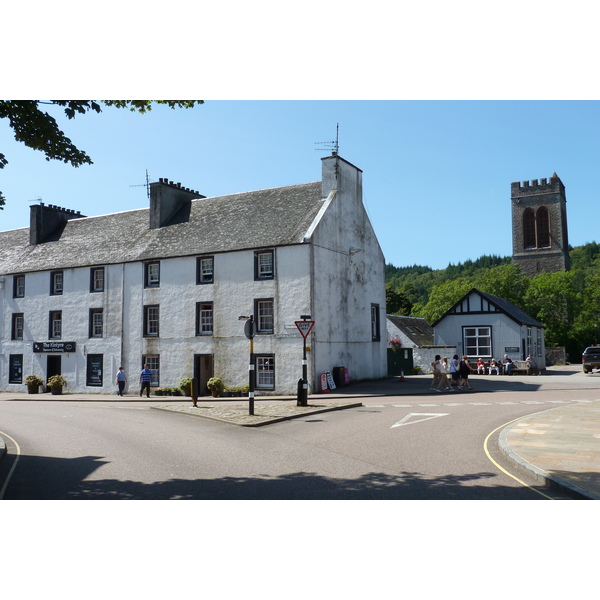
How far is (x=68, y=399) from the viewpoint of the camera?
29.5 meters

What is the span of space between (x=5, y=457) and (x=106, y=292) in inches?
907

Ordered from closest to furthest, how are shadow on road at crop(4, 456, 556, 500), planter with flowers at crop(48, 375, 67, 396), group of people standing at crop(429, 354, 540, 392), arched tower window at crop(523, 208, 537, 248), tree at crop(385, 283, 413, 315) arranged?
shadow on road at crop(4, 456, 556, 500), group of people standing at crop(429, 354, 540, 392), planter with flowers at crop(48, 375, 67, 396), tree at crop(385, 283, 413, 315), arched tower window at crop(523, 208, 537, 248)

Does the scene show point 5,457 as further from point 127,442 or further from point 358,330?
point 358,330

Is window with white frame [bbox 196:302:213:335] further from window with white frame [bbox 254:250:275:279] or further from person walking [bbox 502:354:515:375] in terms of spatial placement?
person walking [bbox 502:354:515:375]

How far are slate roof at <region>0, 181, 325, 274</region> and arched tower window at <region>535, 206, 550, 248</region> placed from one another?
71348 millimetres

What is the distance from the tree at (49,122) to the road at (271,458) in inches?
207

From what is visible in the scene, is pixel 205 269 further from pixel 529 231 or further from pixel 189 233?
pixel 529 231

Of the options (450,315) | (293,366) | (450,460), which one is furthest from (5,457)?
(450,315)

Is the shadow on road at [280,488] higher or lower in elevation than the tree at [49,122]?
lower

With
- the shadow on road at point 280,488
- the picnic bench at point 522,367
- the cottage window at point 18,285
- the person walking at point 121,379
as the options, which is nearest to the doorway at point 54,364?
the cottage window at point 18,285

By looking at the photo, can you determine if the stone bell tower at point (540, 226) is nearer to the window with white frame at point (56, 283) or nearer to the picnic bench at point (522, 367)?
the picnic bench at point (522, 367)

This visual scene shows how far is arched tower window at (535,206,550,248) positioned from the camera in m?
91.9

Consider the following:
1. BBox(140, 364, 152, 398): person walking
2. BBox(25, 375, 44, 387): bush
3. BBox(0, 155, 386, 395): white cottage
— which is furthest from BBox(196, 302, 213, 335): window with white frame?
BBox(25, 375, 44, 387): bush

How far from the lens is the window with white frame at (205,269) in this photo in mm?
30438
